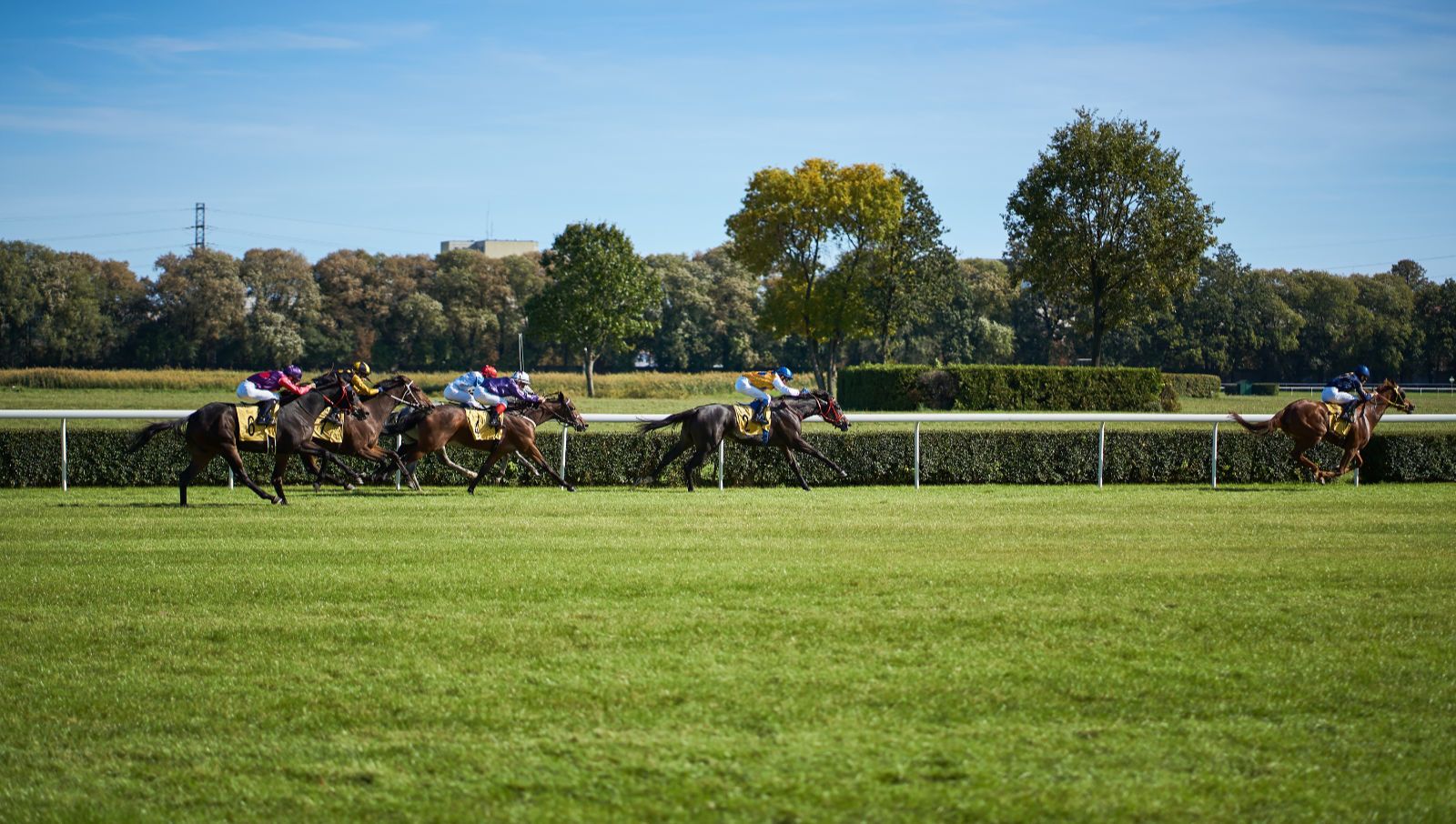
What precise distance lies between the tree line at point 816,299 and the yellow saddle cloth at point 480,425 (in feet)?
88.6

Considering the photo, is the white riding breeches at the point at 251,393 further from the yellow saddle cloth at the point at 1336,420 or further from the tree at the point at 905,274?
the tree at the point at 905,274

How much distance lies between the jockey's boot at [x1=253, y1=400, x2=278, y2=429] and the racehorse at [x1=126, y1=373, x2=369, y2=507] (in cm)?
14

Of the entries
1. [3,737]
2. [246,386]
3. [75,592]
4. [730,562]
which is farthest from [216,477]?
[3,737]

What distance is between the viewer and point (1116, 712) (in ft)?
14.8

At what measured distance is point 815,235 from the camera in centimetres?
4675

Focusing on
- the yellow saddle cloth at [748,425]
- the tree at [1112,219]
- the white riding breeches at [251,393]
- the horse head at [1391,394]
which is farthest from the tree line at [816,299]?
the white riding breeches at [251,393]

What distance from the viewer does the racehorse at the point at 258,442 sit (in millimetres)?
11852

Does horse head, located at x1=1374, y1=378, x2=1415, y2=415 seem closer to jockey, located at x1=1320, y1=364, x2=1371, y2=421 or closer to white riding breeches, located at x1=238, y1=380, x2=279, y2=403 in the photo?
jockey, located at x1=1320, y1=364, x2=1371, y2=421

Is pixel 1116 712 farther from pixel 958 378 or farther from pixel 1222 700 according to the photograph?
pixel 958 378

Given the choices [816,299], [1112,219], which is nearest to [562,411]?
[1112,219]

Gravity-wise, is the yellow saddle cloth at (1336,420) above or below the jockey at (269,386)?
below

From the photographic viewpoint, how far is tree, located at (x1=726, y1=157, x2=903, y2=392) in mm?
45812

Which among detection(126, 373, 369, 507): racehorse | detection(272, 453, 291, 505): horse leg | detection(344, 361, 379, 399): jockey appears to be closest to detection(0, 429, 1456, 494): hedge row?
detection(344, 361, 379, 399): jockey

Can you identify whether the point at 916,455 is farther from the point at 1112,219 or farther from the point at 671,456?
the point at 1112,219
